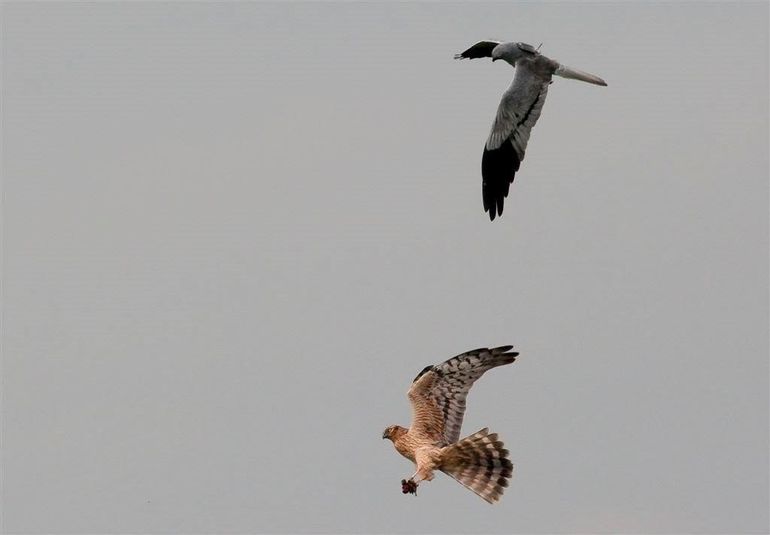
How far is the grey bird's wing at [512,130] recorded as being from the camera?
70.9 ft

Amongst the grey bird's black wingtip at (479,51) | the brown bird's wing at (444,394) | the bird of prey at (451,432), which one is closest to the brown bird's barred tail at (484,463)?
the bird of prey at (451,432)

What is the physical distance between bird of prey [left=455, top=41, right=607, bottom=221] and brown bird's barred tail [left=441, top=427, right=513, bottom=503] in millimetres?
5097

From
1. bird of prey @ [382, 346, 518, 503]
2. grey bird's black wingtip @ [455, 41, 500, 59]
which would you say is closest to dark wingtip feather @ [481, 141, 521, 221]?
grey bird's black wingtip @ [455, 41, 500, 59]

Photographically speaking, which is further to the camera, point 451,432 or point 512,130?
point 512,130

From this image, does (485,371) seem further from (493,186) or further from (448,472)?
(493,186)

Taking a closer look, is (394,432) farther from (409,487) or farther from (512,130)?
(512,130)

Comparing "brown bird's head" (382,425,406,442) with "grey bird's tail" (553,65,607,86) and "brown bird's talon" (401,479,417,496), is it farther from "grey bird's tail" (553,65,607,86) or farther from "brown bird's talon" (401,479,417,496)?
"grey bird's tail" (553,65,607,86)

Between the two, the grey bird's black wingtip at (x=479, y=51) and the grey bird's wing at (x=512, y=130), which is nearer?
the grey bird's wing at (x=512, y=130)

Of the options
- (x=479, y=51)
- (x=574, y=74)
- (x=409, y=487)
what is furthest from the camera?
(x=479, y=51)

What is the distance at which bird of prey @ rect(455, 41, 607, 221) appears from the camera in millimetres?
21625

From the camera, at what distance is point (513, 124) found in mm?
21672

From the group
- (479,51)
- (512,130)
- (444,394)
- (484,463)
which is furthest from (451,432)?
(479,51)

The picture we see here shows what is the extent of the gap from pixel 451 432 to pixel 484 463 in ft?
3.27

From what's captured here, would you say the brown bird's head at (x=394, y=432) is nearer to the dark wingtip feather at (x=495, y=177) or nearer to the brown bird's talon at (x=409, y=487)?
the brown bird's talon at (x=409, y=487)
